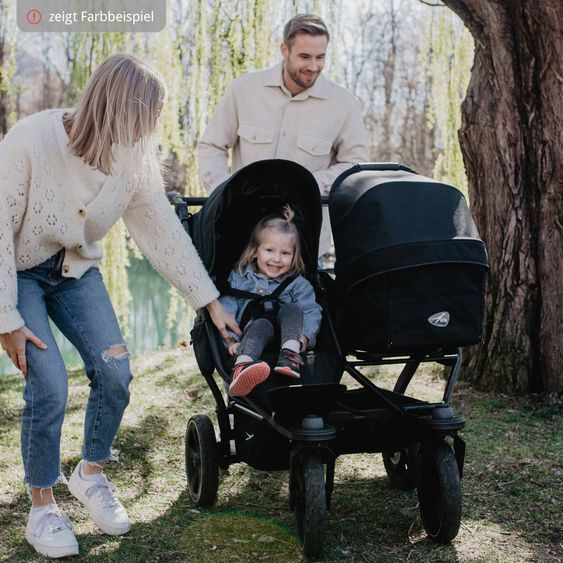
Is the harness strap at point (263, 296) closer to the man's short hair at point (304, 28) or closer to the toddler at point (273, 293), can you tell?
the toddler at point (273, 293)

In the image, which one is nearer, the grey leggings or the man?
the grey leggings

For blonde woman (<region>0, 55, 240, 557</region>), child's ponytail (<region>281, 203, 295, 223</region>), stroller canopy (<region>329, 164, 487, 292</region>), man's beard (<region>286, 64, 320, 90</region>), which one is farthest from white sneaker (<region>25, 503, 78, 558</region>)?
man's beard (<region>286, 64, 320, 90</region>)

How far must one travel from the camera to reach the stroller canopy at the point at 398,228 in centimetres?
294

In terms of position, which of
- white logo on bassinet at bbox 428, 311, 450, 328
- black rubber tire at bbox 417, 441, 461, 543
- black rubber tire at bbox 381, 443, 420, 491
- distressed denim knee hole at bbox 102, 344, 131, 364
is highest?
white logo on bassinet at bbox 428, 311, 450, 328

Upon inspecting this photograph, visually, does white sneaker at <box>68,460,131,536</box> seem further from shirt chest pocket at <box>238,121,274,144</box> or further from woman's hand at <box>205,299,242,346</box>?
shirt chest pocket at <box>238,121,274,144</box>

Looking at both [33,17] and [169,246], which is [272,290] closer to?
[169,246]

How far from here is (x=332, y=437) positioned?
9.48 feet

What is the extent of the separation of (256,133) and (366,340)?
1.64 m

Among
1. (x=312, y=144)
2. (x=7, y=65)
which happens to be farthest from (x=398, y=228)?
(x=7, y=65)

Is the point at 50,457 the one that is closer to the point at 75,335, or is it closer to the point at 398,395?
the point at 75,335

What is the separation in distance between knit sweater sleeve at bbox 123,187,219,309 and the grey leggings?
214 millimetres

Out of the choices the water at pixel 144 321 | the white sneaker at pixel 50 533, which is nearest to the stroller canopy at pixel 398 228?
the white sneaker at pixel 50 533

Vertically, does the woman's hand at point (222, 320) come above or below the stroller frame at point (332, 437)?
above

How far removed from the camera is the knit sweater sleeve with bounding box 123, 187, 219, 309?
3.31 meters
